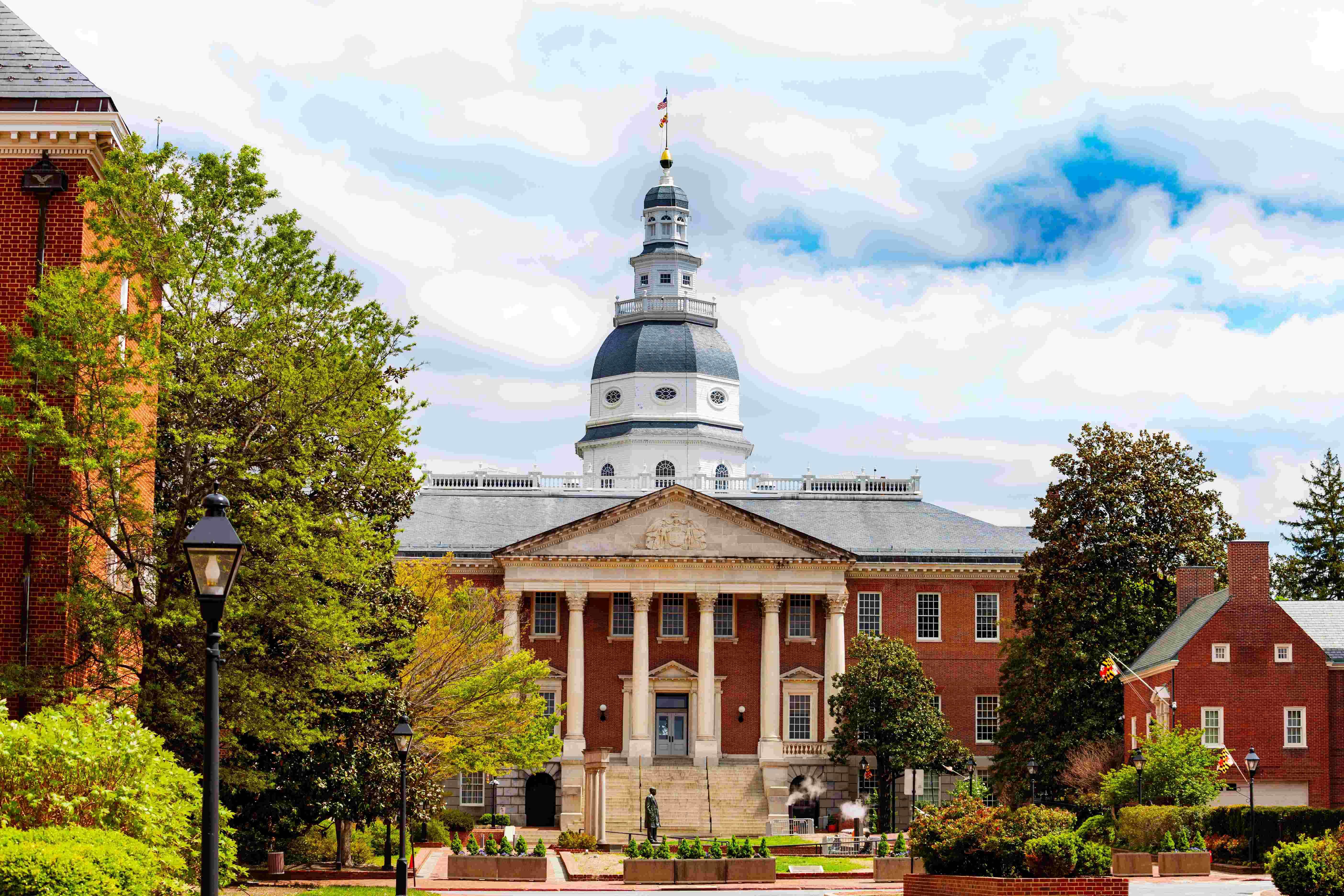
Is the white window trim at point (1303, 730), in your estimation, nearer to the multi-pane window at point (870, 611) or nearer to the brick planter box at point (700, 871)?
the multi-pane window at point (870, 611)

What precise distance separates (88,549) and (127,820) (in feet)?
27.0

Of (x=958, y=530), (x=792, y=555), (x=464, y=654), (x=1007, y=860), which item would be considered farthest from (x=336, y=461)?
(x=958, y=530)

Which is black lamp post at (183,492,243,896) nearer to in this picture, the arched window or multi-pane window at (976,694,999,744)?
multi-pane window at (976,694,999,744)

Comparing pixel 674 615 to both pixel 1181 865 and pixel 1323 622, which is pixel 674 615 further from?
pixel 1181 865

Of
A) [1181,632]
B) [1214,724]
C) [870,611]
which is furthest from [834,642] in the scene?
[1214,724]

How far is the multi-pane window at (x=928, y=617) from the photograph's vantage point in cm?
7950

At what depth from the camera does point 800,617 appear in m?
79.7

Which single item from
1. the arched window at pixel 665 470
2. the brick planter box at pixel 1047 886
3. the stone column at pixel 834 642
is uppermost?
the arched window at pixel 665 470

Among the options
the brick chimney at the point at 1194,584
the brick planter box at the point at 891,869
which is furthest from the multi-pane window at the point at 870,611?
the brick planter box at the point at 891,869

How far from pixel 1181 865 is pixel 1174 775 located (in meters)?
7.83

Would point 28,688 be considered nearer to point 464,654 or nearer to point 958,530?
point 464,654

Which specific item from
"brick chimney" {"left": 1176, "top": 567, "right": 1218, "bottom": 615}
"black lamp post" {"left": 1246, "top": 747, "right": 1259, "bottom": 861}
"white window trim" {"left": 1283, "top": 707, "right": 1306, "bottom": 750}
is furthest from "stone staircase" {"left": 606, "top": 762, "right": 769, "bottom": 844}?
"black lamp post" {"left": 1246, "top": 747, "right": 1259, "bottom": 861}

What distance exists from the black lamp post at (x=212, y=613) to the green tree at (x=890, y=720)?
177 feet

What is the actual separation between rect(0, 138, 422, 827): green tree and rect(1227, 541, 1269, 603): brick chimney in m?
34.8
